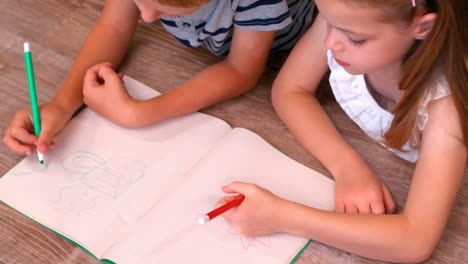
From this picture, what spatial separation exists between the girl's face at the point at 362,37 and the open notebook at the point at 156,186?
7.0 inches

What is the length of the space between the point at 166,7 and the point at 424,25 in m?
0.30

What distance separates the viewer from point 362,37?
2.29 ft

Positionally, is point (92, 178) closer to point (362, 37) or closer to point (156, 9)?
point (156, 9)

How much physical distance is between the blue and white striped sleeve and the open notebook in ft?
0.48

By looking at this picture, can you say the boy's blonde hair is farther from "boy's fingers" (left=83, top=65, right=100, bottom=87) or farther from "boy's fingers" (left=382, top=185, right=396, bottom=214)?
"boy's fingers" (left=382, top=185, right=396, bottom=214)

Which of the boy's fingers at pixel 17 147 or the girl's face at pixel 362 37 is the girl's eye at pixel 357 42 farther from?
the boy's fingers at pixel 17 147

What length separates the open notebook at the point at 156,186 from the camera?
2.49 feet

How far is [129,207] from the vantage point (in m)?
0.80

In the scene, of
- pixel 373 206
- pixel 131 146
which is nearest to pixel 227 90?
pixel 131 146

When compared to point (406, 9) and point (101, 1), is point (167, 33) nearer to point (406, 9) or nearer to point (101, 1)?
point (101, 1)

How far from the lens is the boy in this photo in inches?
34.3

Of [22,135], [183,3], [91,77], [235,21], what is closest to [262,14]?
[235,21]

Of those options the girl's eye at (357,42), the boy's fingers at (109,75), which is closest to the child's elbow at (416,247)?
the girl's eye at (357,42)

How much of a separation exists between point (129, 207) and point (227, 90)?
23cm
